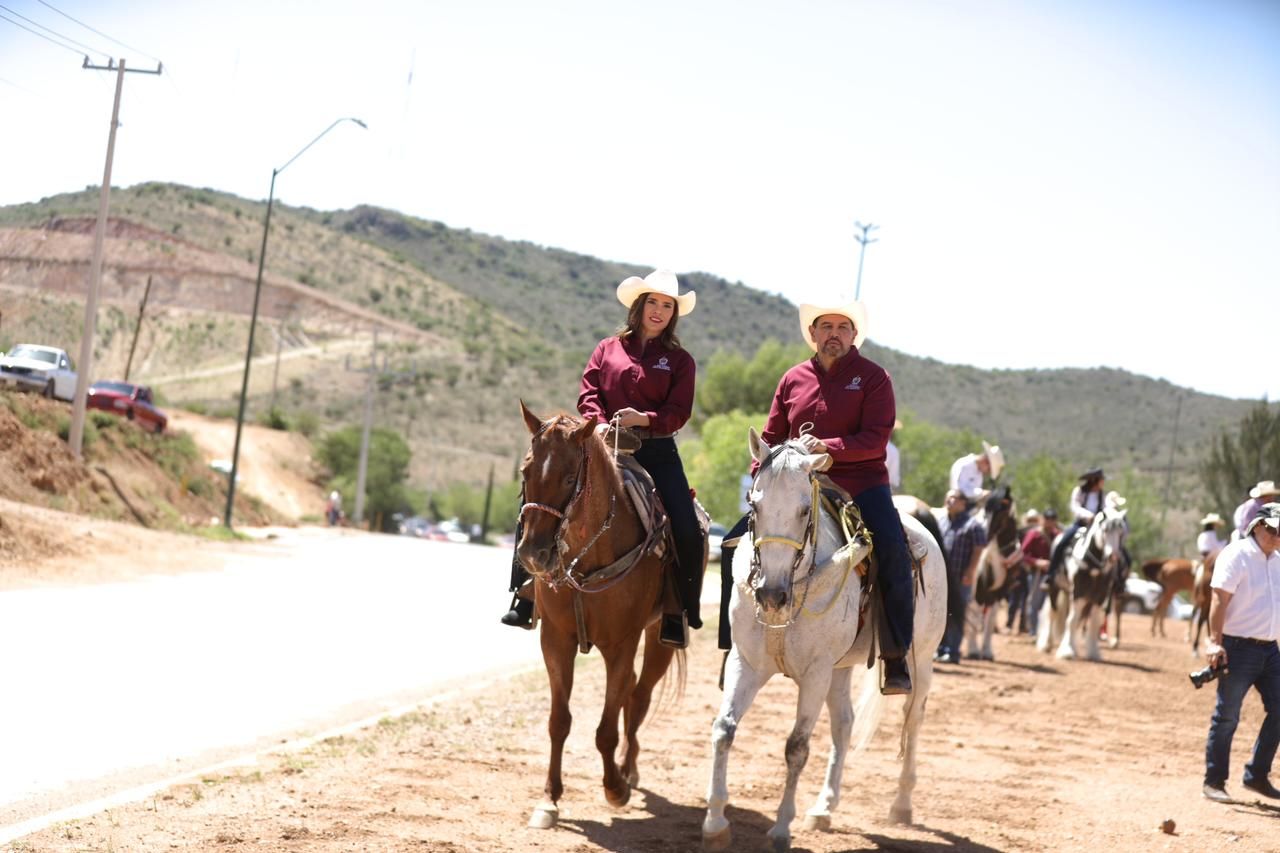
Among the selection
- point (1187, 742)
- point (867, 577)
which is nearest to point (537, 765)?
point (867, 577)

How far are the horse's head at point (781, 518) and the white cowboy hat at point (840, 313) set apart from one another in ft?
4.03

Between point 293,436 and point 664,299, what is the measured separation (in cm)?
7843

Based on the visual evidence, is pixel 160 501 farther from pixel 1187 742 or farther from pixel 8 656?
pixel 1187 742

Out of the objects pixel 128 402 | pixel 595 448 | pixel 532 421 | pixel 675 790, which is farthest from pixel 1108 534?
pixel 128 402

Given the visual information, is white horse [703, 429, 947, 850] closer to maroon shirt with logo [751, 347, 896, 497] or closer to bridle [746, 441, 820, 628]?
bridle [746, 441, 820, 628]

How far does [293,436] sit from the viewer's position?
85.2m

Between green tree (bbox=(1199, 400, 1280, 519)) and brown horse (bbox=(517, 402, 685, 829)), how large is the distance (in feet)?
171

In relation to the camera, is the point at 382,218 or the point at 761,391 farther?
the point at 382,218

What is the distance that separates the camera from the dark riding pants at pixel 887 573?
29.0 ft

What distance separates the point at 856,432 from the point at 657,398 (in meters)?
1.43

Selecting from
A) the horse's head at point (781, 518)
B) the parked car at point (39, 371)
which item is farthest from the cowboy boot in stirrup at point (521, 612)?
the parked car at point (39, 371)

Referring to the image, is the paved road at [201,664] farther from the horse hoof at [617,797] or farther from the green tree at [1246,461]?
the green tree at [1246,461]

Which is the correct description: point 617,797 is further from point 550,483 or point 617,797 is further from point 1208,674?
point 1208,674

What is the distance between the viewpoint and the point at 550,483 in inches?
323
